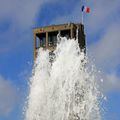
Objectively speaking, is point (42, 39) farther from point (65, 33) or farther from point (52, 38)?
point (65, 33)

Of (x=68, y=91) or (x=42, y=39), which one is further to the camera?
(x=42, y=39)

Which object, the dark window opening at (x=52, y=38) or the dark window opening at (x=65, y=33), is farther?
the dark window opening at (x=52, y=38)

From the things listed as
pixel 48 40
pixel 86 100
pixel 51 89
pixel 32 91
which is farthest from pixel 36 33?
pixel 86 100

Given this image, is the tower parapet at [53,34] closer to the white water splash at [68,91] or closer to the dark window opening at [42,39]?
the dark window opening at [42,39]

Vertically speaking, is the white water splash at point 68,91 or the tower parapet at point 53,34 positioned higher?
the tower parapet at point 53,34

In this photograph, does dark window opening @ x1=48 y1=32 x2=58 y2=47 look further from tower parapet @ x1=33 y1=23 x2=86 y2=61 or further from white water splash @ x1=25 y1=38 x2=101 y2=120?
white water splash @ x1=25 y1=38 x2=101 y2=120

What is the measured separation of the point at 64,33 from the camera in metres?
120

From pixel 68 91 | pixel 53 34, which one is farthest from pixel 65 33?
pixel 68 91

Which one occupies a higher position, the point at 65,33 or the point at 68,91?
the point at 65,33

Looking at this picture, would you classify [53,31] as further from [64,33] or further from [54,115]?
[54,115]

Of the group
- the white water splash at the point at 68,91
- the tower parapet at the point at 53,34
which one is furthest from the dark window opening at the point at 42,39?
the white water splash at the point at 68,91

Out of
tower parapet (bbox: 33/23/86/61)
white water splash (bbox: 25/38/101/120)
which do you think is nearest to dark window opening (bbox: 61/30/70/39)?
tower parapet (bbox: 33/23/86/61)

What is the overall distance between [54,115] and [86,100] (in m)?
5.97

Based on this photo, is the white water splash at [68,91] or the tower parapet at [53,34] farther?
the tower parapet at [53,34]
